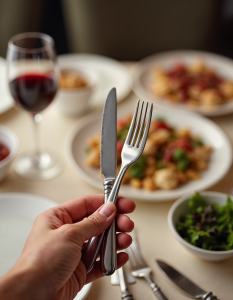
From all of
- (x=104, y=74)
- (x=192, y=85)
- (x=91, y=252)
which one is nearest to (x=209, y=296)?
(x=91, y=252)

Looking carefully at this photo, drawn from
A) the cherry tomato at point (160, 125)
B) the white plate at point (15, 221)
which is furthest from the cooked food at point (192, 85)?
the white plate at point (15, 221)

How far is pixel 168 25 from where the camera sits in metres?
2.64

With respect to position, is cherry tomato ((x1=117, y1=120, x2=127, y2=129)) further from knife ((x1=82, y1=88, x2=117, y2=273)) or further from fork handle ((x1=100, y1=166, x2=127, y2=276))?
fork handle ((x1=100, y1=166, x2=127, y2=276))

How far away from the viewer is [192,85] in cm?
189

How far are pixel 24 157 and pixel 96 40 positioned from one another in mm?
1520

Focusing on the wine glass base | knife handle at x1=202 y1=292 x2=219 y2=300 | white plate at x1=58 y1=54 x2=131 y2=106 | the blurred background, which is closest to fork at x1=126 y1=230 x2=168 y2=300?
knife handle at x1=202 y1=292 x2=219 y2=300

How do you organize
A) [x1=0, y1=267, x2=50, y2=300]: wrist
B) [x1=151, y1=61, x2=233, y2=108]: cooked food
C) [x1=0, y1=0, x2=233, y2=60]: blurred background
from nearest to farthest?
[x1=0, y1=267, x2=50, y2=300]: wrist
[x1=151, y1=61, x2=233, y2=108]: cooked food
[x1=0, y1=0, x2=233, y2=60]: blurred background

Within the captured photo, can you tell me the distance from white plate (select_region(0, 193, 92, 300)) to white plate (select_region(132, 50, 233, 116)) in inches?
33.6

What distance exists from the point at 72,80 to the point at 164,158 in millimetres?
627

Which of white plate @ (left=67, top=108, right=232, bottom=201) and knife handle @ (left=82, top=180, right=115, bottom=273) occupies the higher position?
knife handle @ (left=82, top=180, right=115, bottom=273)

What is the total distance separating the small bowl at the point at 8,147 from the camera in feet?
3.92

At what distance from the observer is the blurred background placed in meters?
2.54

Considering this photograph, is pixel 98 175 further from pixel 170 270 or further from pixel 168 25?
pixel 168 25

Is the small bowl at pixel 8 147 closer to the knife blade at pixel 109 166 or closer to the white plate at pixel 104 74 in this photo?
the knife blade at pixel 109 166
